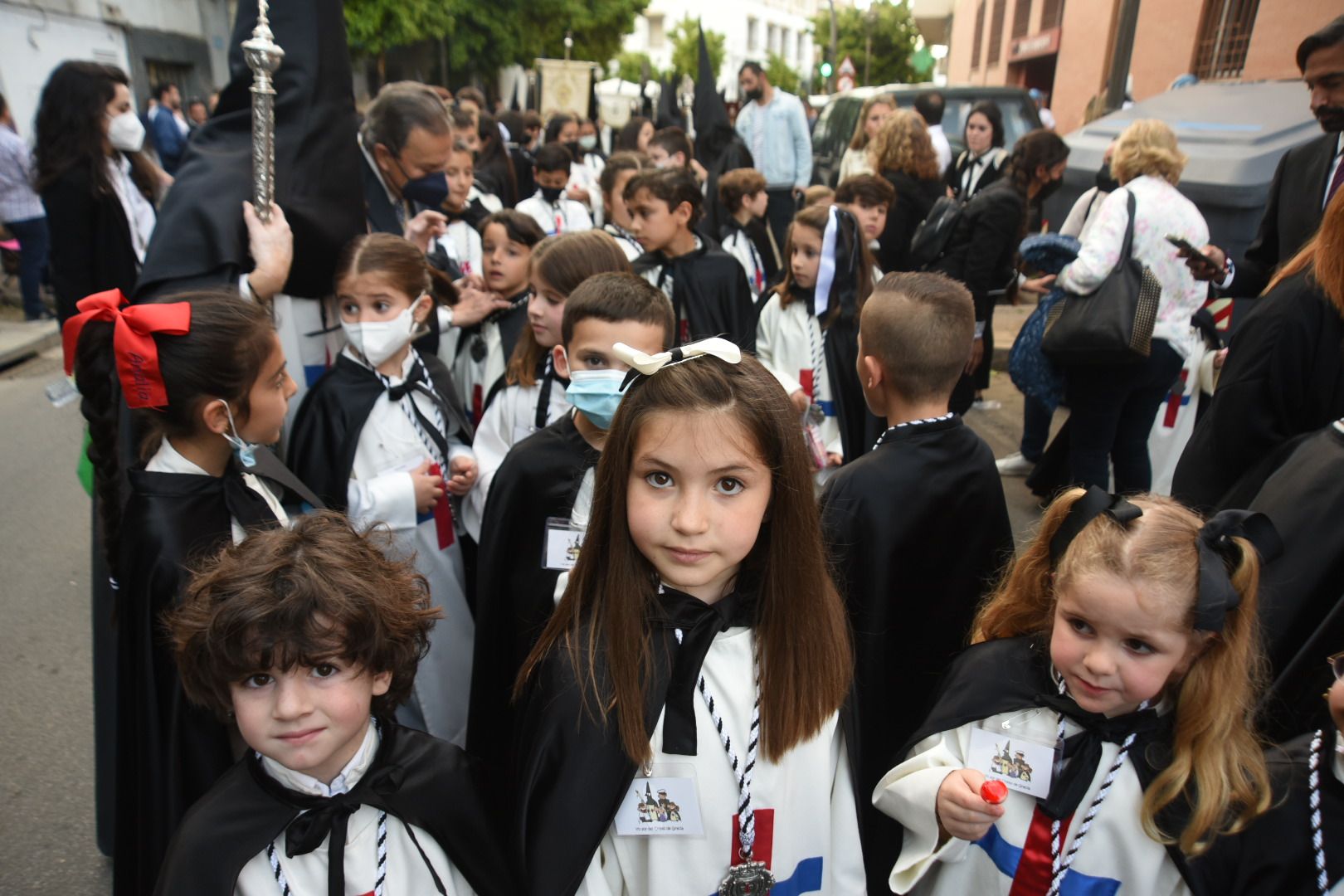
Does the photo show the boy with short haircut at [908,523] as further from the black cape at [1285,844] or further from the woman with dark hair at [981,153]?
the woman with dark hair at [981,153]

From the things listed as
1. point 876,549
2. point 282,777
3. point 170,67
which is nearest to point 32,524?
point 282,777

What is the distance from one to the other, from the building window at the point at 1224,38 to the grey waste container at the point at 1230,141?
3072 mm

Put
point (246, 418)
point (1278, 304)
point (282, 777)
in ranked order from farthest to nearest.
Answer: point (1278, 304) < point (246, 418) < point (282, 777)

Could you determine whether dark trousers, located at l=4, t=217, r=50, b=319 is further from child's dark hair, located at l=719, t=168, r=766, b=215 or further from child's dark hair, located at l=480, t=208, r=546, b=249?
child's dark hair, located at l=480, t=208, r=546, b=249

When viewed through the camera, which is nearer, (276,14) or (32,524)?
(276,14)

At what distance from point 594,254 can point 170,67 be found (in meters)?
24.1

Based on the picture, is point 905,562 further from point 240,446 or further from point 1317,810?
point 240,446

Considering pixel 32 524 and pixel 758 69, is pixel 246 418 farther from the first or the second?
pixel 758 69

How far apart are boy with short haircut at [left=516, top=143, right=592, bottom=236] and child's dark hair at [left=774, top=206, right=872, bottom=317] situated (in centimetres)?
295

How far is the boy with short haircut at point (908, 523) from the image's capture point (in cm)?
241

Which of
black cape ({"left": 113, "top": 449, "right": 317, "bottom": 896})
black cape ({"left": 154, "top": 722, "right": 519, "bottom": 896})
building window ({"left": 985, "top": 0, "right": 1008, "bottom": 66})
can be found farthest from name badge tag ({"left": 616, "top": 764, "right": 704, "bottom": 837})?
building window ({"left": 985, "top": 0, "right": 1008, "bottom": 66})

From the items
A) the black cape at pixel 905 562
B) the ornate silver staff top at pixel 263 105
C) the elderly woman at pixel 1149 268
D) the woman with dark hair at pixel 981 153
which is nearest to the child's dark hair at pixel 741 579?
the black cape at pixel 905 562

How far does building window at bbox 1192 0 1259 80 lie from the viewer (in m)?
10.9

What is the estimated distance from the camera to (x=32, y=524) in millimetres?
5414
